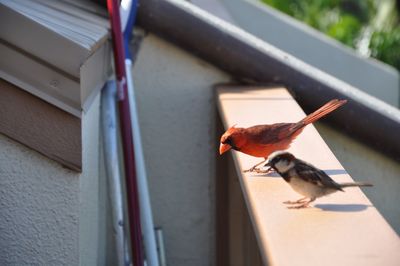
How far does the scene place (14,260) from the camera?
309 centimetres

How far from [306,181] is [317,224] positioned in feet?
0.69

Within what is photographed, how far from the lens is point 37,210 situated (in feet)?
10.1

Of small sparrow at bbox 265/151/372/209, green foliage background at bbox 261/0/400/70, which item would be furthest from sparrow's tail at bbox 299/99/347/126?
green foliage background at bbox 261/0/400/70

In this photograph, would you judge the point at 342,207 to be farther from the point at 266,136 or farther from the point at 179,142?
the point at 179,142

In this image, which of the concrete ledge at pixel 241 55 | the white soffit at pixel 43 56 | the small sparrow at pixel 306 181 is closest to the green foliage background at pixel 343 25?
the concrete ledge at pixel 241 55

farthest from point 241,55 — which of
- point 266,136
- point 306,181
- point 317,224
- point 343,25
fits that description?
point 343,25

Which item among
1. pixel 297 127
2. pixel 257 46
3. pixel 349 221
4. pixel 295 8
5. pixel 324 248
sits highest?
pixel 295 8

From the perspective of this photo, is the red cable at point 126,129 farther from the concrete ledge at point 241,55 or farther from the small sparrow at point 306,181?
the small sparrow at point 306,181

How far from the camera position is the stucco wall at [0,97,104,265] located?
3076 millimetres

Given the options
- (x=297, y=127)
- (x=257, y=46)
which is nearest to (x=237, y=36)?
(x=257, y=46)

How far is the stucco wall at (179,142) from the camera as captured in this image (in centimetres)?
431

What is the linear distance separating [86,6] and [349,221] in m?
1.97

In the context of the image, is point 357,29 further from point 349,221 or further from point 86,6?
point 349,221

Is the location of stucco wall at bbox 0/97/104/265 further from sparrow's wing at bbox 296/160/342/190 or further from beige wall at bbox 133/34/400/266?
beige wall at bbox 133/34/400/266
